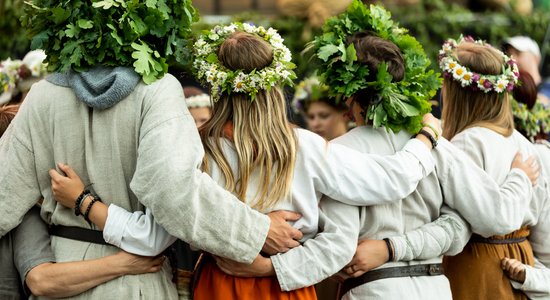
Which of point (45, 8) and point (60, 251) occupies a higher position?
point (45, 8)

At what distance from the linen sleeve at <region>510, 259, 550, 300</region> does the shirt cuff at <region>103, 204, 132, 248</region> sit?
6.49 feet

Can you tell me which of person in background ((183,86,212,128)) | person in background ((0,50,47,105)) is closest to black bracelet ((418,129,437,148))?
person in background ((183,86,212,128))

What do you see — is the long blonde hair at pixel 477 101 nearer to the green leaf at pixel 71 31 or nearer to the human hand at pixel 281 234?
the human hand at pixel 281 234

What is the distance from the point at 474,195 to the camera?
3.60 m

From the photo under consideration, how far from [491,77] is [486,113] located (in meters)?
0.19

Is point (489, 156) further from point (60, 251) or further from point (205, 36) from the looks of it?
point (60, 251)

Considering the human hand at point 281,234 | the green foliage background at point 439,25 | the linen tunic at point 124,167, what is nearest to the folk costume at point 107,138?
the linen tunic at point 124,167

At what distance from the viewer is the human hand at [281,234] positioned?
127 inches

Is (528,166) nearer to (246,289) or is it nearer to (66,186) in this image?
(246,289)

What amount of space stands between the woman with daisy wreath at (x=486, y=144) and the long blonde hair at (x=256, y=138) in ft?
3.71

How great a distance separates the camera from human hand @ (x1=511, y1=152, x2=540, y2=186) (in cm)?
399

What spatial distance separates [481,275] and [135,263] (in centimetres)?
175

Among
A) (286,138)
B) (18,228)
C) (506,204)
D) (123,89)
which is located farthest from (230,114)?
(506,204)

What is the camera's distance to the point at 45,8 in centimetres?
315
